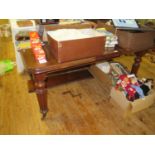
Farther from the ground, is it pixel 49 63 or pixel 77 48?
pixel 77 48

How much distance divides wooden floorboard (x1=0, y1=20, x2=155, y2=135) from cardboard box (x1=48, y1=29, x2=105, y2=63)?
668 millimetres

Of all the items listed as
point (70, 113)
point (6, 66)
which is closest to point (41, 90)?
point (70, 113)

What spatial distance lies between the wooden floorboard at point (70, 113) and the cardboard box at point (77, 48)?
668mm

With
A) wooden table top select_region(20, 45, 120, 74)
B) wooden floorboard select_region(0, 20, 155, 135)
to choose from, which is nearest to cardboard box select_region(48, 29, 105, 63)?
wooden table top select_region(20, 45, 120, 74)

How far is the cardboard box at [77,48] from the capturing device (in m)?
1.24

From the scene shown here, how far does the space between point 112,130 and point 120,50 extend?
77cm

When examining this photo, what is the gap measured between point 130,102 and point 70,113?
0.63 m

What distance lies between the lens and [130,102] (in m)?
1.62

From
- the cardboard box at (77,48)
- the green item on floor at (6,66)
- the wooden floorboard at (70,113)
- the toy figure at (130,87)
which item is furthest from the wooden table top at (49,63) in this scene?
the green item on floor at (6,66)

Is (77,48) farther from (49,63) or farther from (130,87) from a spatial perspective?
(130,87)

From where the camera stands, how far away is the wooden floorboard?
1563 millimetres

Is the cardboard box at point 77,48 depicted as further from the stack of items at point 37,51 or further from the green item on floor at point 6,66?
the green item on floor at point 6,66
